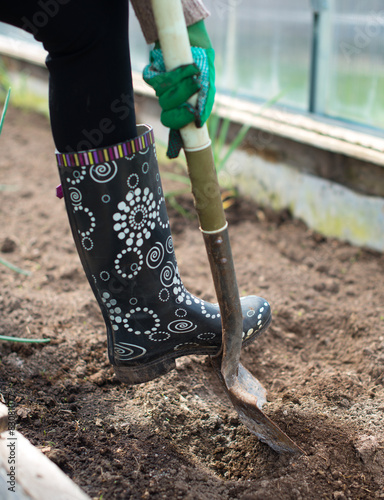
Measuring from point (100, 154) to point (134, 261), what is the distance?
0.79 ft

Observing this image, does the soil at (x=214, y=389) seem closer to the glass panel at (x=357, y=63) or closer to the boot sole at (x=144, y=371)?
the boot sole at (x=144, y=371)

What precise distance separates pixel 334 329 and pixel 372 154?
723 millimetres

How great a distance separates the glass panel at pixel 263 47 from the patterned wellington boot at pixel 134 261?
1.56 metres

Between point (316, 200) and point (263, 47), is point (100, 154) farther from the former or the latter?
point (263, 47)

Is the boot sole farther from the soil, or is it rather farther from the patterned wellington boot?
the soil

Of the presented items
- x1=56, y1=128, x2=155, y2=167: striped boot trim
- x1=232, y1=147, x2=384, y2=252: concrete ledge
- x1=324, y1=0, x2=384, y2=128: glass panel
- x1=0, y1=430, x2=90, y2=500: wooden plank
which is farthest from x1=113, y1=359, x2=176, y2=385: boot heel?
x1=324, y1=0, x2=384, y2=128: glass panel

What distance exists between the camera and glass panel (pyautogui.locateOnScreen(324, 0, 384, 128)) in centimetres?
208

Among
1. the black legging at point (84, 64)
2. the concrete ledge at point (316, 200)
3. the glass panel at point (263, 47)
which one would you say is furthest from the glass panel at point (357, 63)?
the black legging at point (84, 64)

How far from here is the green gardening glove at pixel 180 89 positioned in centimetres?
93

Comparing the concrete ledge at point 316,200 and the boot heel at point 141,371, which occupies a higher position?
the boot heel at point 141,371

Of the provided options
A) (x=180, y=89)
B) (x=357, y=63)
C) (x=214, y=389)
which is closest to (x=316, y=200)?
(x=357, y=63)

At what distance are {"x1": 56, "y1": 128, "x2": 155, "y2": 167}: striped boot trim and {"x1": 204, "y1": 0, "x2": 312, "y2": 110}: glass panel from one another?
Result: 1.62 m

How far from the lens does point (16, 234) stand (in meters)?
2.40

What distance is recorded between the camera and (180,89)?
932mm
